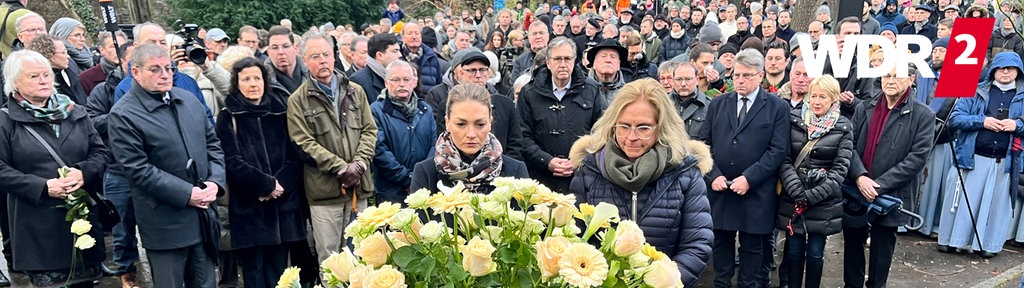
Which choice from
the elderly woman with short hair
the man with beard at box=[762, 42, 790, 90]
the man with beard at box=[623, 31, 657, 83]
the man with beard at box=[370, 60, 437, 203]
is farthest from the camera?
the man with beard at box=[623, 31, 657, 83]

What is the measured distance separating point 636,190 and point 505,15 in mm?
10215

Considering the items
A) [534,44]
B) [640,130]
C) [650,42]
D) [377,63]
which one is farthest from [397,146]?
[650,42]

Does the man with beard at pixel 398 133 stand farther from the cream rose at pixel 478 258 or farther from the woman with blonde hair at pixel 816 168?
the cream rose at pixel 478 258

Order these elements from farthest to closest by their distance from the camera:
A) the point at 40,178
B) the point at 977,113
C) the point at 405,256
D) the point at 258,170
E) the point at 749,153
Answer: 1. the point at 977,113
2. the point at 749,153
3. the point at 258,170
4. the point at 40,178
5. the point at 405,256

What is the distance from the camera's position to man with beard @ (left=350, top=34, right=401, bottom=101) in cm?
611

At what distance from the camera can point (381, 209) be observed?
162 cm

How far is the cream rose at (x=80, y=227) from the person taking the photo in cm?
416

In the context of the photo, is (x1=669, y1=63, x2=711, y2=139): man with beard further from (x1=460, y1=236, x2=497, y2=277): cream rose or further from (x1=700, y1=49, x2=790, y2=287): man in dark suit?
(x1=460, y1=236, x2=497, y2=277): cream rose

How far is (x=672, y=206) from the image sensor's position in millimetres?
2857

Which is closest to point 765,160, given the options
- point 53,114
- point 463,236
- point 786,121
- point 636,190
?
point 786,121

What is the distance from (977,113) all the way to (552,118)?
3.37 m

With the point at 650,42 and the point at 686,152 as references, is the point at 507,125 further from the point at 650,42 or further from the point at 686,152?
the point at 650,42

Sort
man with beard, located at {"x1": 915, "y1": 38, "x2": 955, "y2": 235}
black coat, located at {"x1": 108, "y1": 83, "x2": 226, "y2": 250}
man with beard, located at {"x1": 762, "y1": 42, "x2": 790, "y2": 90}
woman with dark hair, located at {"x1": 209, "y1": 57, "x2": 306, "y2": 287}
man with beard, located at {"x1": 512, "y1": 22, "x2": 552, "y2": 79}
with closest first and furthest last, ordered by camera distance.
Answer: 1. black coat, located at {"x1": 108, "y1": 83, "x2": 226, "y2": 250}
2. woman with dark hair, located at {"x1": 209, "y1": 57, "x2": 306, "y2": 287}
3. man with beard, located at {"x1": 762, "y1": 42, "x2": 790, "y2": 90}
4. man with beard, located at {"x1": 915, "y1": 38, "x2": 955, "y2": 235}
5. man with beard, located at {"x1": 512, "y1": 22, "x2": 552, "y2": 79}

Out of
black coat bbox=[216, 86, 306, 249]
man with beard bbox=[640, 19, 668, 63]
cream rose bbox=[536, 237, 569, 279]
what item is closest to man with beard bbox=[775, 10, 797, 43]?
man with beard bbox=[640, 19, 668, 63]
